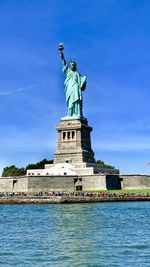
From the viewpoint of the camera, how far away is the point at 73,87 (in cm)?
6650

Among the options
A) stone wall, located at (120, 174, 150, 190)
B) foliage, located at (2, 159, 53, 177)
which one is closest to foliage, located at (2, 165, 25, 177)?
foliage, located at (2, 159, 53, 177)

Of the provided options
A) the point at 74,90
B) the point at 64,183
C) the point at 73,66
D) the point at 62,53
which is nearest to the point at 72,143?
the point at 64,183

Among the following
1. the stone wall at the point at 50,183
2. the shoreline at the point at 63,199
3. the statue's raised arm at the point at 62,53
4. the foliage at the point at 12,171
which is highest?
the statue's raised arm at the point at 62,53

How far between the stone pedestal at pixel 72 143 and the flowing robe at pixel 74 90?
177 centimetres

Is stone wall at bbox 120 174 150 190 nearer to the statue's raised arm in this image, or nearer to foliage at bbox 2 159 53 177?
the statue's raised arm

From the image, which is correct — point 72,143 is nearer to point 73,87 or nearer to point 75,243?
point 73,87

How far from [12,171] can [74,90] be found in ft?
78.3

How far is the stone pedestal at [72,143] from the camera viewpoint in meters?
63.3

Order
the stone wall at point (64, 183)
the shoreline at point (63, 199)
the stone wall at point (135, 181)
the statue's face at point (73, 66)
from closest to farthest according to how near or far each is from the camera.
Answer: the shoreline at point (63, 199), the stone wall at point (64, 183), the stone wall at point (135, 181), the statue's face at point (73, 66)

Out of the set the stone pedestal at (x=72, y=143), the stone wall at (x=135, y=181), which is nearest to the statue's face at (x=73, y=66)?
the stone pedestal at (x=72, y=143)

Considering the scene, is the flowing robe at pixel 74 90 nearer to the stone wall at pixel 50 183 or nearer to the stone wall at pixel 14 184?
the stone wall at pixel 50 183

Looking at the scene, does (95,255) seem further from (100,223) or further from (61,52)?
(61,52)

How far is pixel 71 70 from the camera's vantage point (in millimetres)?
67062

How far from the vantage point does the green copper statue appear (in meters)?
66.4
